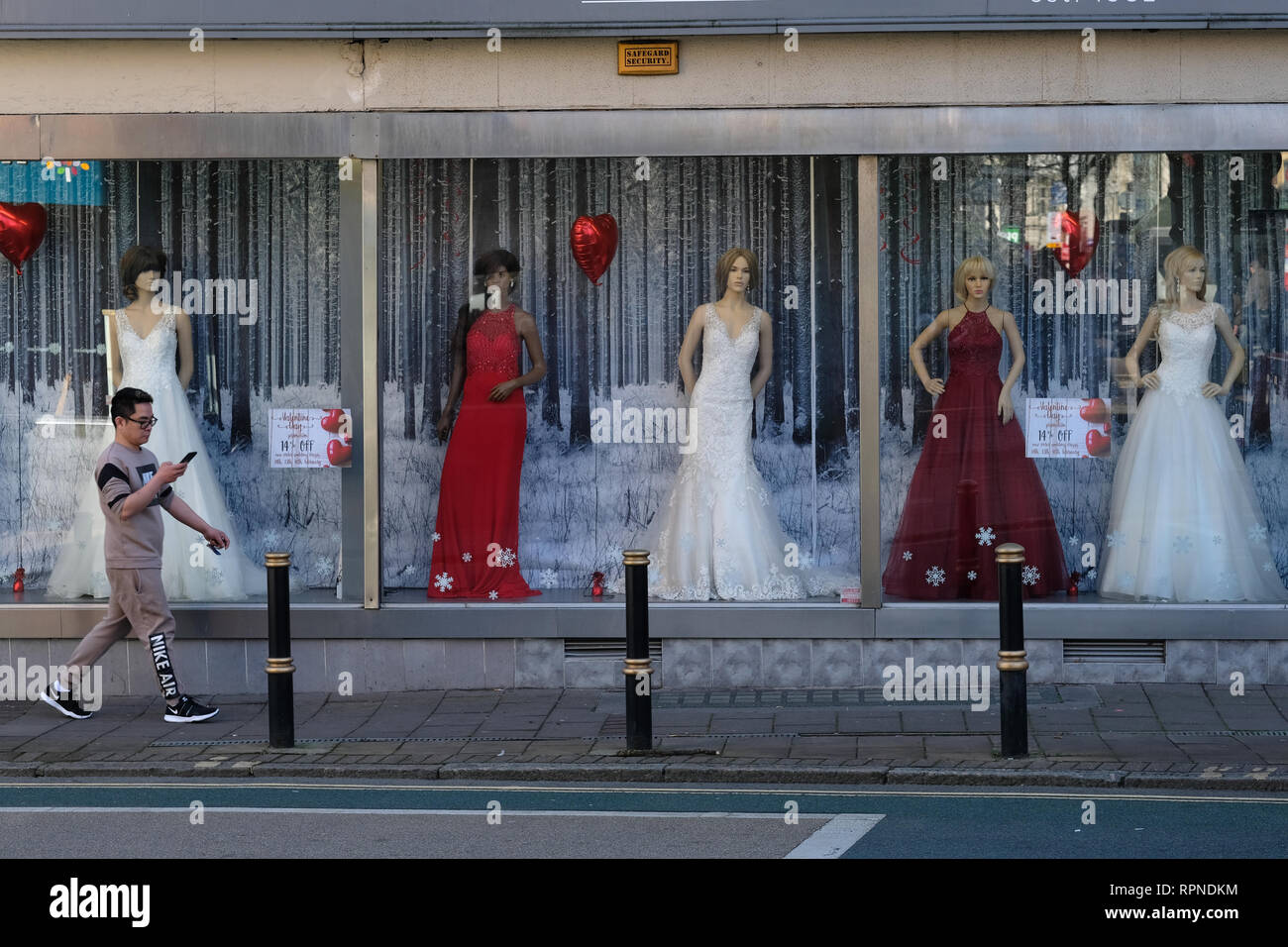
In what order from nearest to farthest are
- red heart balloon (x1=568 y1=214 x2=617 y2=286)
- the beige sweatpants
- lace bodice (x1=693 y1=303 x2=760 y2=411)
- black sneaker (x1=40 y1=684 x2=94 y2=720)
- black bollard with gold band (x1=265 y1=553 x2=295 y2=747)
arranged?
1. black bollard with gold band (x1=265 y1=553 x2=295 y2=747)
2. the beige sweatpants
3. black sneaker (x1=40 y1=684 x2=94 y2=720)
4. lace bodice (x1=693 y1=303 x2=760 y2=411)
5. red heart balloon (x1=568 y1=214 x2=617 y2=286)

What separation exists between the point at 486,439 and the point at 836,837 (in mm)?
5239

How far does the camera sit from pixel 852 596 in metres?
11.1

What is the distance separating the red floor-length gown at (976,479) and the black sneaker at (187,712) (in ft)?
14.8

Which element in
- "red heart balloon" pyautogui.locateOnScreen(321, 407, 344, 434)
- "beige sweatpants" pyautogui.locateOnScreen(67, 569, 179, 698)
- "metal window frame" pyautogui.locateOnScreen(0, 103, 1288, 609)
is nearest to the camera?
"beige sweatpants" pyautogui.locateOnScreen(67, 569, 179, 698)

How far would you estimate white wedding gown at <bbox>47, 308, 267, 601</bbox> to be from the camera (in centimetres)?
1148

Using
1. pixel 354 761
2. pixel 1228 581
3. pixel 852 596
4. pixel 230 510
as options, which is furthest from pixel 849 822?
pixel 230 510

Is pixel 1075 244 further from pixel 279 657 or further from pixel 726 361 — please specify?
pixel 279 657

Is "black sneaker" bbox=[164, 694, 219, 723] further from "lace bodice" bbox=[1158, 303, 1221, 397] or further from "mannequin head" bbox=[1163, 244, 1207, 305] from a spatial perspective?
"mannequin head" bbox=[1163, 244, 1207, 305]

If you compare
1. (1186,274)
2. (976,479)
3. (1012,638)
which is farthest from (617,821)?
(1186,274)

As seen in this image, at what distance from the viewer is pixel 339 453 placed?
36.7ft

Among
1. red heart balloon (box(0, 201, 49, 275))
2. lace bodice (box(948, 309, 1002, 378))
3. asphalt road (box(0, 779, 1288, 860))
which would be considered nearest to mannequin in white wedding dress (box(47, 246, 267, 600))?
red heart balloon (box(0, 201, 49, 275))

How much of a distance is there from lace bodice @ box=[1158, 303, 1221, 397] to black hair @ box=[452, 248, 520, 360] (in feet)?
14.1

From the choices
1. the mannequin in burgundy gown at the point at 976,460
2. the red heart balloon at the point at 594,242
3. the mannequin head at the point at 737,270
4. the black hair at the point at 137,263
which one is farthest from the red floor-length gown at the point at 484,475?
the mannequin in burgundy gown at the point at 976,460
